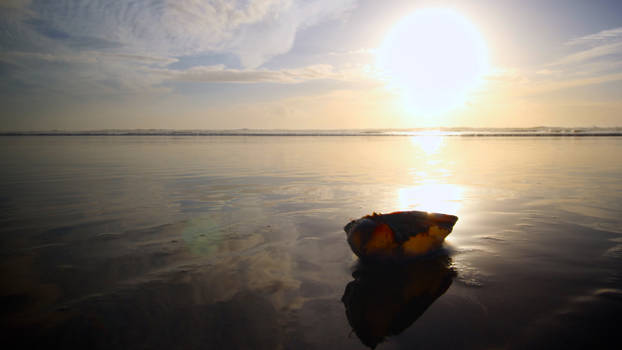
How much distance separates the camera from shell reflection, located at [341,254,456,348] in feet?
11.2

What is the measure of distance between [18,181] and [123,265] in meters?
10.7

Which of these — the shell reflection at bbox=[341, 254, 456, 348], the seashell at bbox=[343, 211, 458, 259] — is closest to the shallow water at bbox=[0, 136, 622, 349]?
the shell reflection at bbox=[341, 254, 456, 348]

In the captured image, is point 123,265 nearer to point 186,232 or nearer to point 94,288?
point 94,288

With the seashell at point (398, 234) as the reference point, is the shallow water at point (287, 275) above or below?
below

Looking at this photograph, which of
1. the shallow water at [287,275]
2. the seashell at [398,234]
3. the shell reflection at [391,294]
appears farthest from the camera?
the seashell at [398,234]

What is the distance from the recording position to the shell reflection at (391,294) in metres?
3.43

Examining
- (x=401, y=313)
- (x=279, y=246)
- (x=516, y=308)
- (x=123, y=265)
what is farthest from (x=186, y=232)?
(x=516, y=308)

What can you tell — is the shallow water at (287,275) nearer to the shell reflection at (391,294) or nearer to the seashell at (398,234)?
the shell reflection at (391,294)

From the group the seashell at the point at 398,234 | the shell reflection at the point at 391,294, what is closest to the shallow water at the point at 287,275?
the shell reflection at the point at 391,294

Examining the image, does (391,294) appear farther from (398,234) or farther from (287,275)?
(287,275)

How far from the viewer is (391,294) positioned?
159 inches

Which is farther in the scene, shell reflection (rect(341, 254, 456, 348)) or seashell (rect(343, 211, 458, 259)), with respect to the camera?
seashell (rect(343, 211, 458, 259))

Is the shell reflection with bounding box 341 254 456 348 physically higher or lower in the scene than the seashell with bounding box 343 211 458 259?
lower

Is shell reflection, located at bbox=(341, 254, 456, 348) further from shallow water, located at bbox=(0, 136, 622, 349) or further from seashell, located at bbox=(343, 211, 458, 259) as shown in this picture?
seashell, located at bbox=(343, 211, 458, 259)
